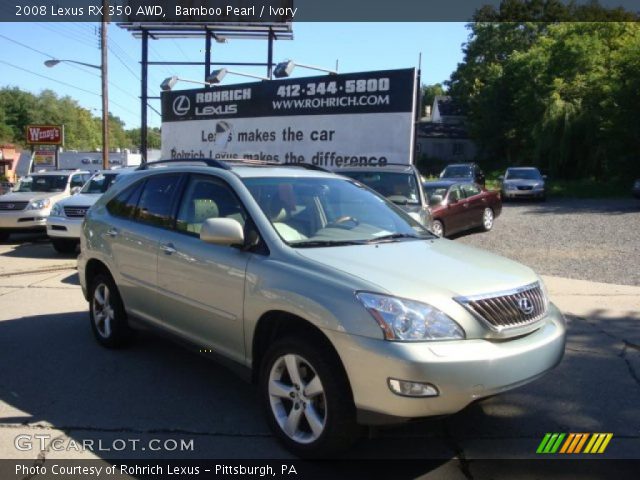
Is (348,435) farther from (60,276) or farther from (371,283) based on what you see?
(60,276)

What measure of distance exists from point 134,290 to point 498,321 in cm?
311

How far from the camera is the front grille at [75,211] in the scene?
39.2ft

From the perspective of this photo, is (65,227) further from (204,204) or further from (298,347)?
(298,347)

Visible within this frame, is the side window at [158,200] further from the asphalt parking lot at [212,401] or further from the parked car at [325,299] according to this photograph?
the asphalt parking lot at [212,401]

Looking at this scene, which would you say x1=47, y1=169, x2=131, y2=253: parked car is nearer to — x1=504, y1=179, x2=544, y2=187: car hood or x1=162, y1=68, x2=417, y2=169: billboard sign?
x1=162, y1=68, x2=417, y2=169: billboard sign

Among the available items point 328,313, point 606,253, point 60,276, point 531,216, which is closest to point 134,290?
point 328,313

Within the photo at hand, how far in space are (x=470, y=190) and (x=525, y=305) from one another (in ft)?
38.4

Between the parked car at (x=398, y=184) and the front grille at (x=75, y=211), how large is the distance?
216 inches

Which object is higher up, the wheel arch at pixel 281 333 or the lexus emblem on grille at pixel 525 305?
the lexus emblem on grille at pixel 525 305

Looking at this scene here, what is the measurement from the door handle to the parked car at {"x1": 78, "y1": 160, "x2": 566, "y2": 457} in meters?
0.02

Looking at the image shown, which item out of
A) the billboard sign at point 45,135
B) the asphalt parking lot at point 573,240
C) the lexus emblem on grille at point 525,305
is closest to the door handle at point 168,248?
the lexus emblem on grille at point 525,305

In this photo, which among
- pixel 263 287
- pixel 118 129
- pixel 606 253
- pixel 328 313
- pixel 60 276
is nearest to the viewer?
pixel 328 313

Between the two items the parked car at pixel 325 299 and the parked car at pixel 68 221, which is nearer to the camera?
the parked car at pixel 325 299

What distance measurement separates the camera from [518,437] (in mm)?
3904
